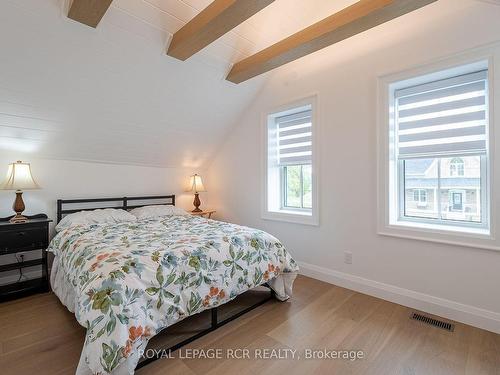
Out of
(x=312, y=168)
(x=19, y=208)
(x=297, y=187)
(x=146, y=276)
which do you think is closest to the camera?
(x=146, y=276)

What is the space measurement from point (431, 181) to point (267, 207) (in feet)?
6.16

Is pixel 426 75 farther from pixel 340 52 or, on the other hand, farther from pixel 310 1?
pixel 310 1

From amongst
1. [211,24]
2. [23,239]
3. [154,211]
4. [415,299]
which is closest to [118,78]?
[211,24]

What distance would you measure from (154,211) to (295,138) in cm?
210

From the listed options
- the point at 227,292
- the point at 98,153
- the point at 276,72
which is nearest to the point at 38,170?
the point at 98,153

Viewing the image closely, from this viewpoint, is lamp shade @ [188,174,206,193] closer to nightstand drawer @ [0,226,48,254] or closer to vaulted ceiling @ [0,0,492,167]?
vaulted ceiling @ [0,0,492,167]

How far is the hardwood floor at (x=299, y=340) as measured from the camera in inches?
64.5

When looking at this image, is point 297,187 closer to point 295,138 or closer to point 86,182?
point 295,138

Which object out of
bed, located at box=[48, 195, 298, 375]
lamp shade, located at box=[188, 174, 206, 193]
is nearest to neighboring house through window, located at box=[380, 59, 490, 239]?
bed, located at box=[48, 195, 298, 375]

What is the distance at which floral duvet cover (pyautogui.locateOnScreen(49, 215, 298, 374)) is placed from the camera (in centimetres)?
140

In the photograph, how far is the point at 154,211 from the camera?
3.48 meters

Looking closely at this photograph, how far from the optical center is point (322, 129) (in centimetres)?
297

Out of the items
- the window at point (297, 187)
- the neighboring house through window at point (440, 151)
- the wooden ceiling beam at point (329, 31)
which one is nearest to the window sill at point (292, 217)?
the window at point (297, 187)

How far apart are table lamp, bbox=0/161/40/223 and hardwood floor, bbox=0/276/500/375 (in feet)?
2.87
